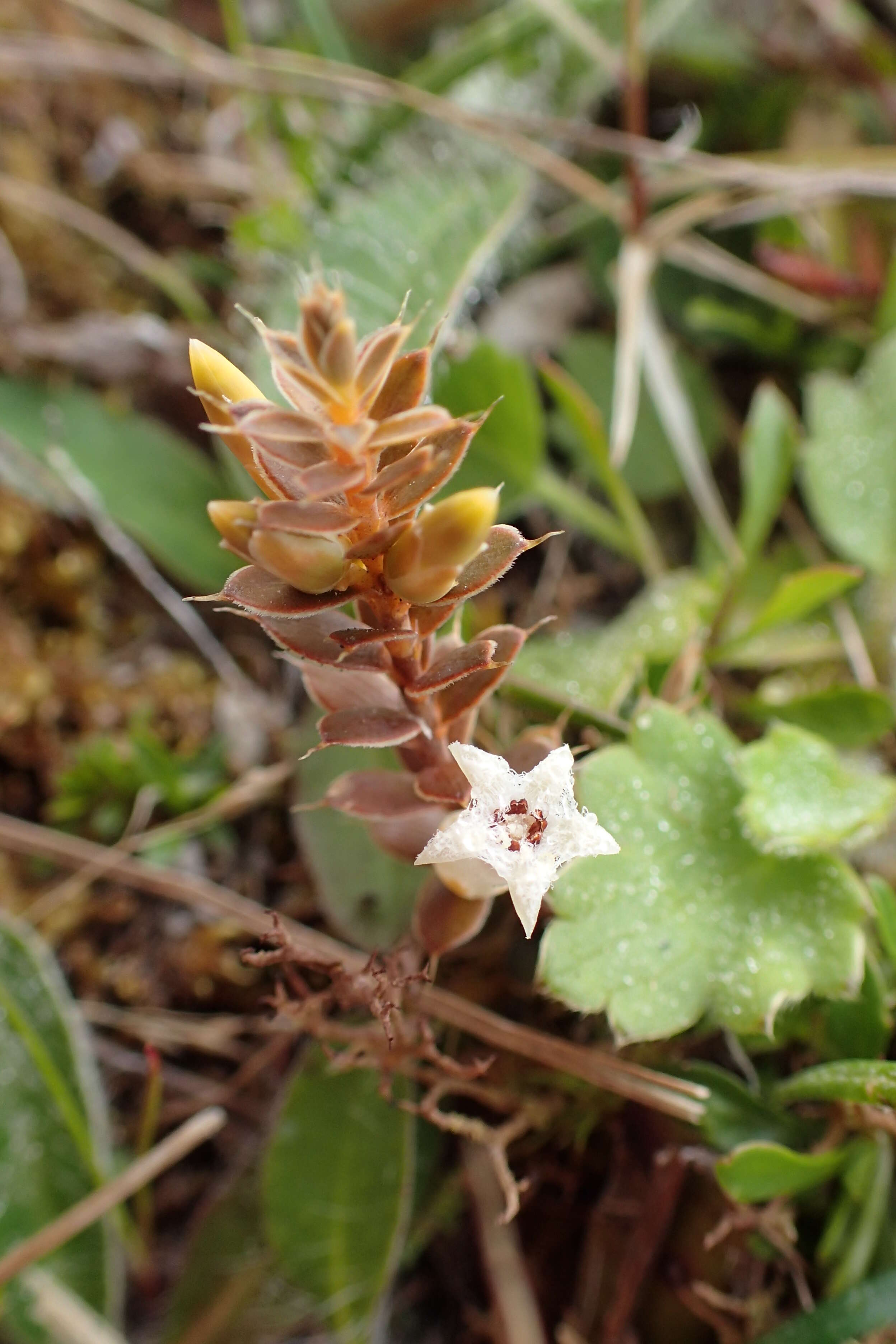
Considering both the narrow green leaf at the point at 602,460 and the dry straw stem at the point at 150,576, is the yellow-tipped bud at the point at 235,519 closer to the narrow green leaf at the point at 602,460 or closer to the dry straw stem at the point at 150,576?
the narrow green leaf at the point at 602,460

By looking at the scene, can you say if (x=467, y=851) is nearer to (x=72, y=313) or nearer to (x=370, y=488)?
(x=370, y=488)

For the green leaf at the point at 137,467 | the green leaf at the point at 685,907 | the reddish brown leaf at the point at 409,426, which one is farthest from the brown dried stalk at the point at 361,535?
the green leaf at the point at 137,467

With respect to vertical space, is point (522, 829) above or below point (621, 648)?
above

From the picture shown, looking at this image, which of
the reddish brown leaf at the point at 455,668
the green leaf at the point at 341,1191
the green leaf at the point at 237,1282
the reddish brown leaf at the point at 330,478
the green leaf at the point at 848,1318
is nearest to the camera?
the reddish brown leaf at the point at 330,478

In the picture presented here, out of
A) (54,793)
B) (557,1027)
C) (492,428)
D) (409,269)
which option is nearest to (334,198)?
(409,269)

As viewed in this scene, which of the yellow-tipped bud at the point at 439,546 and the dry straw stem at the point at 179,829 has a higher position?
the yellow-tipped bud at the point at 439,546

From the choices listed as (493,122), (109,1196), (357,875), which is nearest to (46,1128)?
(109,1196)

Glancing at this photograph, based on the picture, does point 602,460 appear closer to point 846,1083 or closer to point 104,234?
point 846,1083
